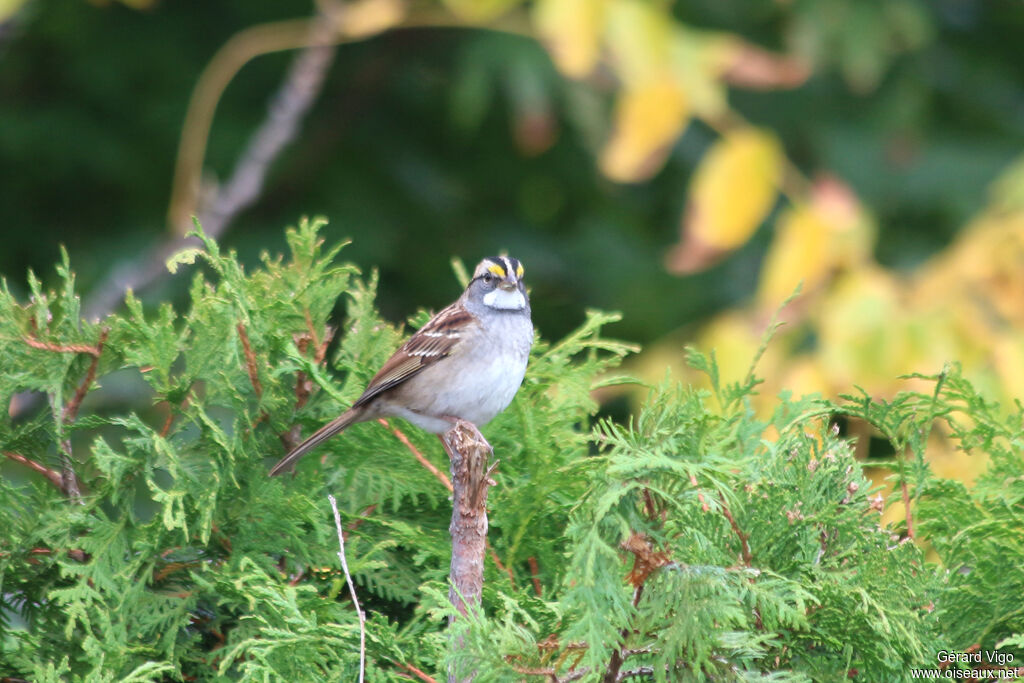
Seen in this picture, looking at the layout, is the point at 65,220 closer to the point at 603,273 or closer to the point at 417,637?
the point at 603,273

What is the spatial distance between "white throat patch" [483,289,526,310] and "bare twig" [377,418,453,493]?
0.92 metres

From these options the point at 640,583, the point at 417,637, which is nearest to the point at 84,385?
the point at 417,637

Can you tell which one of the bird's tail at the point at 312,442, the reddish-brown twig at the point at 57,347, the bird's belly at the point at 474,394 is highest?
the bird's belly at the point at 474,394

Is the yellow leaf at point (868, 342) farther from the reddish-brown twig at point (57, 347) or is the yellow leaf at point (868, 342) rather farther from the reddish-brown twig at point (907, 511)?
the reddish-brown twig at point (57, 347)

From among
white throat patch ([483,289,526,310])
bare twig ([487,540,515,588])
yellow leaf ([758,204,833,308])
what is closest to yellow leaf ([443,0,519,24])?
white throat patch ([483,289,526,310])

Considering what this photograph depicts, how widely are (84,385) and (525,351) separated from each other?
122 centimetres

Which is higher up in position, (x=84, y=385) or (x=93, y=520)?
(x=84, y=385)

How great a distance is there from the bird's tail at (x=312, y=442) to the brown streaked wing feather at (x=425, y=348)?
190mm

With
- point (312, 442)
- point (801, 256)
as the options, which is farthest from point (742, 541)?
point (801, 256)

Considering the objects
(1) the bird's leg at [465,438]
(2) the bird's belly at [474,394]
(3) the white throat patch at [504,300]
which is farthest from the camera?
(3) the white throat patch at [504,300]

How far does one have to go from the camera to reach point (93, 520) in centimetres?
205

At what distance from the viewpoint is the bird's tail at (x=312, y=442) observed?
224 centimetres

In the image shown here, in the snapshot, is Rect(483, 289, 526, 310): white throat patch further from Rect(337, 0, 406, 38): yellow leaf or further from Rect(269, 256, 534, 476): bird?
Rect(337, 0, 406, 38): yellow leaf

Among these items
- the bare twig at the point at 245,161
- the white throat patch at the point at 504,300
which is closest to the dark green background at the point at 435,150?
the bare twig at the point at 245,161
